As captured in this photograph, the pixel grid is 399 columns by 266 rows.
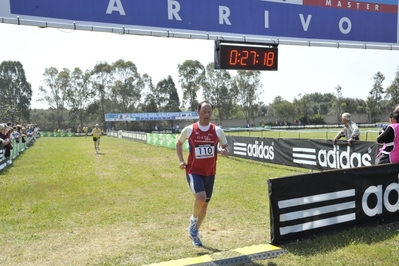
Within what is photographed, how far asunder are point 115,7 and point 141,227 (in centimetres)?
512

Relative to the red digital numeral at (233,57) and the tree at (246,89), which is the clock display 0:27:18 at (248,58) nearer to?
the red digital numeral at (233,57)

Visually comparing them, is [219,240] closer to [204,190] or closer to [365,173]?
[204,190]

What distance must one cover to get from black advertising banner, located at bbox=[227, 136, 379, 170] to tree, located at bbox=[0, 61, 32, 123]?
8433 cm

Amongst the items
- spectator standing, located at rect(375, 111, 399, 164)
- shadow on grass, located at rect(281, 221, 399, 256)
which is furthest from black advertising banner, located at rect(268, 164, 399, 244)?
spectator standing, located at rect(375, 111, 399, 164)

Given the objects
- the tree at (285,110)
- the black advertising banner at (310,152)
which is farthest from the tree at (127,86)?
the black advertising banner at (310,152)

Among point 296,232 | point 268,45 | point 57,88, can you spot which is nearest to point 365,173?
point 296,232

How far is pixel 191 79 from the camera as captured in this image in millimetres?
76438

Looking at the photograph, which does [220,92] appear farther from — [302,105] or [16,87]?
[16,87]

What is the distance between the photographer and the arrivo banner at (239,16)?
8078 millimetres

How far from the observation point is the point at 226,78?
81.5 m

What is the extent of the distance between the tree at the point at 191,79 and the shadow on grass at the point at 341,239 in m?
69.2

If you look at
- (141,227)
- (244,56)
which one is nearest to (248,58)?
(244,56)

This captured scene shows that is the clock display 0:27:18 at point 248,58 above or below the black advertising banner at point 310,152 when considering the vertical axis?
above

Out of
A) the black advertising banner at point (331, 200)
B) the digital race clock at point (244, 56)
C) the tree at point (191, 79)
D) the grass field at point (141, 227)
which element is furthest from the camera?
the tree at point (191, 79)
